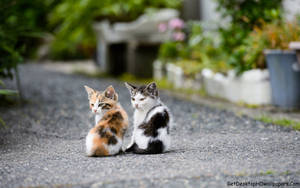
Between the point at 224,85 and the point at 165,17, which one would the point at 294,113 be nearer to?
the point at 224,85

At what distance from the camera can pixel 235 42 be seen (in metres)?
8.16

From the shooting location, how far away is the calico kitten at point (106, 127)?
3971 millimetres

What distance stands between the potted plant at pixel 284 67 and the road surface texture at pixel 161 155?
96cm

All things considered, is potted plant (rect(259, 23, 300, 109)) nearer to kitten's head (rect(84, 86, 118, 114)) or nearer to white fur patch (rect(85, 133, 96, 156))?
kitten's head (rect(84, 86, 118, 114))

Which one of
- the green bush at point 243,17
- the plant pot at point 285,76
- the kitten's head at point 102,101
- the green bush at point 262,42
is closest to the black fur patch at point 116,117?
the kitten's head at point 102,101

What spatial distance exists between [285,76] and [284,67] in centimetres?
14

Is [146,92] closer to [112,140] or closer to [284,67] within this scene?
[112,140]

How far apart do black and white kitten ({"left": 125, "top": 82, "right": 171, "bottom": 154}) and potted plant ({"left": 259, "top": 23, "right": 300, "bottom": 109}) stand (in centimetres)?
323

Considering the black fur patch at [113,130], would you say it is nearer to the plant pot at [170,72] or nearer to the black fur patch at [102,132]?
the black fur patch at [102,132]

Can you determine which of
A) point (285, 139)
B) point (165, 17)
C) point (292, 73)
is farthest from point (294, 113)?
point (165, 17)

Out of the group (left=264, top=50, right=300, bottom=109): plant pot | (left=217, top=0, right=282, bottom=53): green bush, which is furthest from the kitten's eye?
(left=217, top=0, right=282, bottom=53): green bush

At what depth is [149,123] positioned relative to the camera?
13.3ft

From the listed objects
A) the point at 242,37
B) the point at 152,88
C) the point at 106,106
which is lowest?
the point at 106,106

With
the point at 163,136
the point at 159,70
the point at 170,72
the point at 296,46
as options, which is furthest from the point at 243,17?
the point at 163,136
